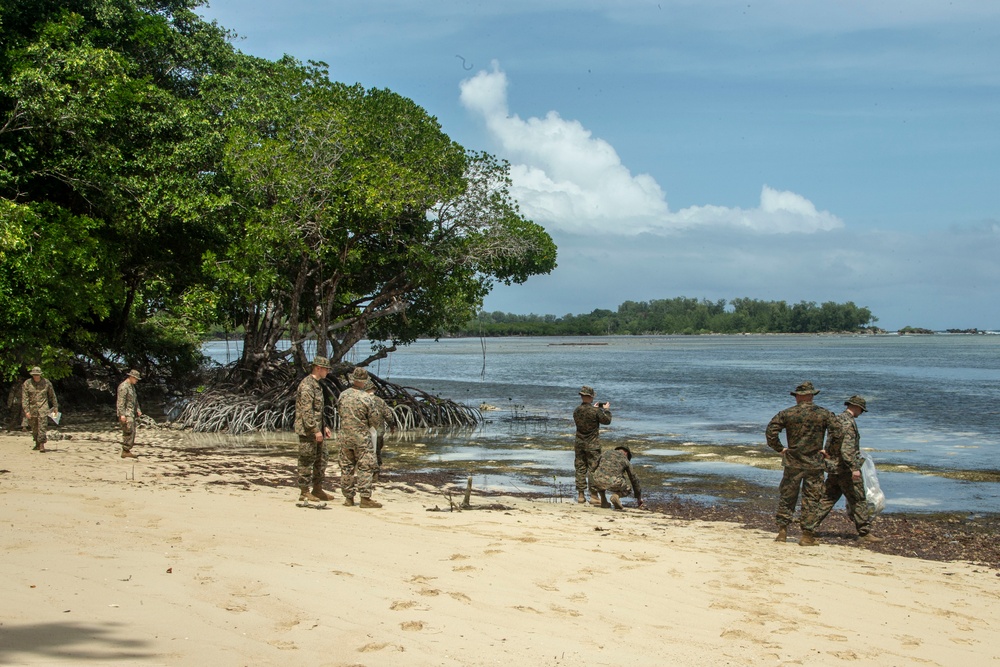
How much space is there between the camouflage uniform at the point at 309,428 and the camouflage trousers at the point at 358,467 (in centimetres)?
39

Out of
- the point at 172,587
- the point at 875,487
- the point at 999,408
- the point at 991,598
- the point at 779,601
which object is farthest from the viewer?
the point at 999,408

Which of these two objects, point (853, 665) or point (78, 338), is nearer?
point (853, 665)

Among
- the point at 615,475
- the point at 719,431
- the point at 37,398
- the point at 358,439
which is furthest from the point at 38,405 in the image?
the point at 719,431

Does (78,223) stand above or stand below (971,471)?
above

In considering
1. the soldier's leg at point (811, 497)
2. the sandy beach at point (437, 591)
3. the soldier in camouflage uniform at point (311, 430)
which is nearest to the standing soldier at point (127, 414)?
the sandy beach at point (437, 591)

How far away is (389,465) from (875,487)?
897 cm

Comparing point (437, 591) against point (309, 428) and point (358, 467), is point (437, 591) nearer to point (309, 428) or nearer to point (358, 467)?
point (358, 467)

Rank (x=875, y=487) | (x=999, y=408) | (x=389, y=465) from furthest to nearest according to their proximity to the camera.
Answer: (x=999, y=408) → (x=389, y=465) → (x=875, y=487)

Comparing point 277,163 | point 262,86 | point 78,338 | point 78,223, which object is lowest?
point 78,338

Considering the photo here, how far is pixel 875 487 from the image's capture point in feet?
32.1

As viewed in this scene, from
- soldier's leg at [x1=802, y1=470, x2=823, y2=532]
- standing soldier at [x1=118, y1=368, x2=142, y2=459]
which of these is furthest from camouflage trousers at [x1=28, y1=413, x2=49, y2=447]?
soldier's leg at [x1=802, y1=470, x2=823, y2=532]

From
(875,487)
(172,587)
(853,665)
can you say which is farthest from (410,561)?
(875,487)

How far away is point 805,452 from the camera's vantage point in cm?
926

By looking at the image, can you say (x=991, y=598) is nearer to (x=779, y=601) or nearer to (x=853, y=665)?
(x=779, y=601)
